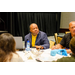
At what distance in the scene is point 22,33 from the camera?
20.2ft

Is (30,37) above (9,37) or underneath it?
underneath

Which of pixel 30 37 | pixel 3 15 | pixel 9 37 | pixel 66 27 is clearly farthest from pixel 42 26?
pixel 9 37

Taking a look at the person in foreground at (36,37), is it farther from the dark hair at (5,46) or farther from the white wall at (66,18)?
the white wall at (66,18)

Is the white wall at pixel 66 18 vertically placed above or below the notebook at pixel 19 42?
above

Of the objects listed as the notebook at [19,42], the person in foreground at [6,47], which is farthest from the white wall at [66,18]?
the person in foreground at [6,47]

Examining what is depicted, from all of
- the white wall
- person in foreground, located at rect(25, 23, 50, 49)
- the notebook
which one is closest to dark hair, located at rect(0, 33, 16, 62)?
the notebook

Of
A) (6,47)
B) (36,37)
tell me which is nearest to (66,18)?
(36,37)

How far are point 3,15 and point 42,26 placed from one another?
8.82 ft

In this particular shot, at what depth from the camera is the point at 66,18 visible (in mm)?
6242

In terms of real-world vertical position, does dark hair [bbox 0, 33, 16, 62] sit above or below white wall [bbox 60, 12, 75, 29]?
below

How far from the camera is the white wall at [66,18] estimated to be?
6070mm

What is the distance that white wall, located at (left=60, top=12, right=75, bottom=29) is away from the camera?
6070 mm

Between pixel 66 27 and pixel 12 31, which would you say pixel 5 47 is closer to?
pixel 12 31

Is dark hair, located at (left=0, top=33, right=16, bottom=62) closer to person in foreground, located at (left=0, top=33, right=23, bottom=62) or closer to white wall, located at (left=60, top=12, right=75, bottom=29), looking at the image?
person in foreground, located at (left=0, top=33, right=23, bottom=62)
